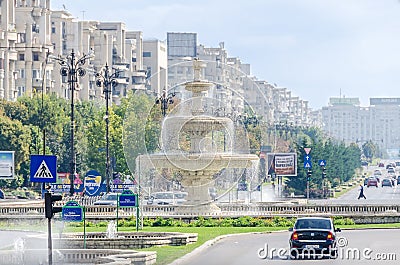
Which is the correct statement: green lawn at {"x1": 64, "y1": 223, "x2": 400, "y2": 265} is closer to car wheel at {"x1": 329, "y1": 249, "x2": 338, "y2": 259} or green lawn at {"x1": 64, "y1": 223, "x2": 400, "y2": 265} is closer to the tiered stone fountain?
car wheel at {"x1": 329, "y1": 249, "x2": 338, "y2": 259}

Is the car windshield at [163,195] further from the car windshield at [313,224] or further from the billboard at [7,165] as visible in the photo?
the car windshield at [313,224]

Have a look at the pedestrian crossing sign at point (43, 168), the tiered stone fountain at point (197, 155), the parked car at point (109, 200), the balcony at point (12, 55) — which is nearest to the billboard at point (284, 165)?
the parked car at point (109, 200)

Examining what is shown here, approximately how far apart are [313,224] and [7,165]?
2624 centimetres

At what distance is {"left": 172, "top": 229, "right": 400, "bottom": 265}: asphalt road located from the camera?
32.1 m

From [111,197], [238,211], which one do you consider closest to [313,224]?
[238,211]

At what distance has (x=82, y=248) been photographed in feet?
114

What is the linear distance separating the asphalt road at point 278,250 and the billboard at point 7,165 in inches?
630

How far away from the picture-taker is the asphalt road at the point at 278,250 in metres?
32.1

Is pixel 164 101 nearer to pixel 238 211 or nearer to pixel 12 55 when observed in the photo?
pixel 238 211

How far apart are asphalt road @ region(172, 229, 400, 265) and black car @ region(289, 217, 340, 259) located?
339 mm

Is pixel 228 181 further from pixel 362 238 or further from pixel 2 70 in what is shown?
pixel 2 70

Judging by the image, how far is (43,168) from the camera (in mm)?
26828

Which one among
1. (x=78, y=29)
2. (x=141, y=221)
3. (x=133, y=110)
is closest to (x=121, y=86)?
(x=78, y=29)

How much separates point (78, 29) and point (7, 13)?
37051mm
